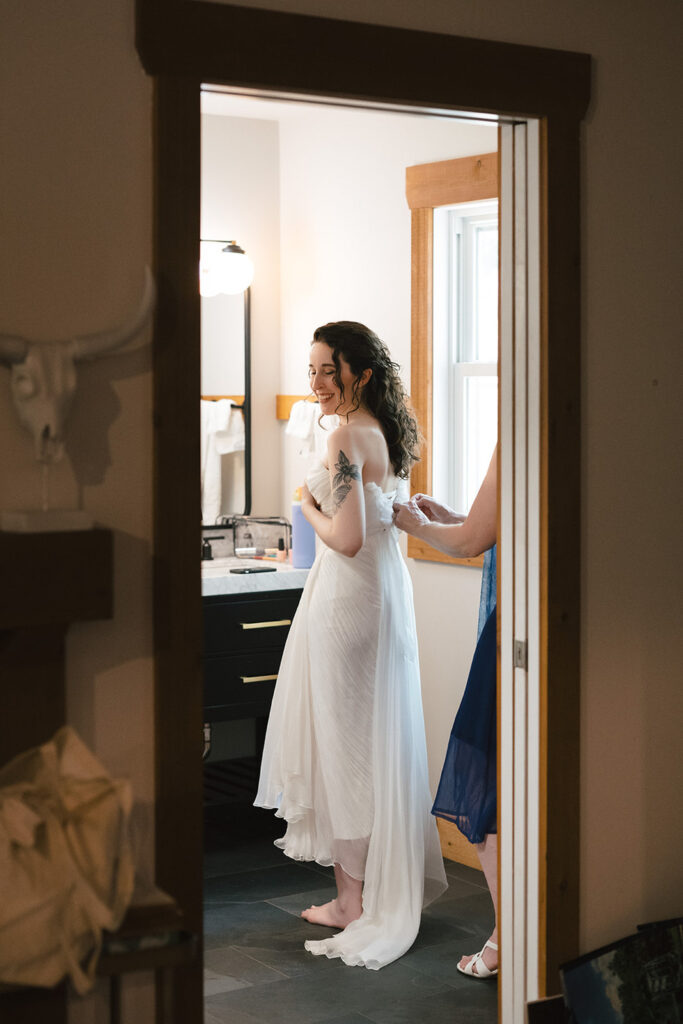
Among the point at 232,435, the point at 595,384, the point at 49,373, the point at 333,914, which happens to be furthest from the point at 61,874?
the point at 232,435

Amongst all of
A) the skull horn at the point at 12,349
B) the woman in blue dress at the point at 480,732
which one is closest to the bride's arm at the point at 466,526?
the woman in blue dress at the point at 480,732

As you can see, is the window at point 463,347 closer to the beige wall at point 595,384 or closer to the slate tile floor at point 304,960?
the slate tile floor at point 304,960

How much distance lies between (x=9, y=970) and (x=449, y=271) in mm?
3078

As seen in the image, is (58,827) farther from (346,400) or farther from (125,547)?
(346,400)

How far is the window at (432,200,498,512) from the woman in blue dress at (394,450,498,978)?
0.92 metres

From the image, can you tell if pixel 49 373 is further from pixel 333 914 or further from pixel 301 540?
pixel 301 540

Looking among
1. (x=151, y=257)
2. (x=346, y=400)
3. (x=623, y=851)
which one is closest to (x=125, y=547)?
(x=151, y=257)

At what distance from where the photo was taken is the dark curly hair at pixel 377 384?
12.4 ft

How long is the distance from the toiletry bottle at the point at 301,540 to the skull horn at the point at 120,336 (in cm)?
279

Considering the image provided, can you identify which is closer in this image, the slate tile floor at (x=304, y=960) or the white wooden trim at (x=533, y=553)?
the white wooden trim at (x=533, y=553)

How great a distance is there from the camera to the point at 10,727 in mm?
1997

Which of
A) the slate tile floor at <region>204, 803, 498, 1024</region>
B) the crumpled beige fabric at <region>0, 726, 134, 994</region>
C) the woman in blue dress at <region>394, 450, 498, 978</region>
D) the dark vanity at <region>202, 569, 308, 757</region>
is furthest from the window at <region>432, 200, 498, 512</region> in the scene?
the crumpled beige fabric at <region>0, 726, 134, 994</region>

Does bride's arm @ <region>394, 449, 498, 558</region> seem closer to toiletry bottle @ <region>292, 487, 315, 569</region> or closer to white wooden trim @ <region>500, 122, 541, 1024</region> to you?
white wooden trim @ <region>500, 122, 541, 1024</region>

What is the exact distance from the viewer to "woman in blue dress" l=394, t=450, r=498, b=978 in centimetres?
328
